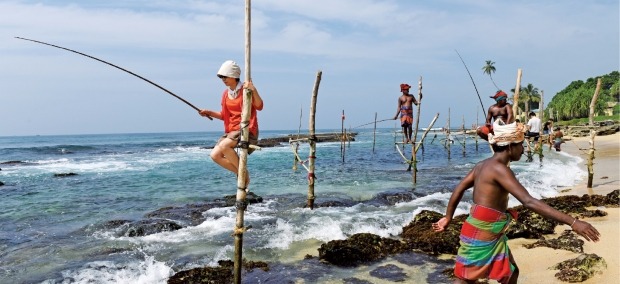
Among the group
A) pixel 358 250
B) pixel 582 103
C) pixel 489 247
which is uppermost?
pixel 582 103

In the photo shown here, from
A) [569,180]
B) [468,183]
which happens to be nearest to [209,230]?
[468,183]

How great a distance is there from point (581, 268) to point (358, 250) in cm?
345

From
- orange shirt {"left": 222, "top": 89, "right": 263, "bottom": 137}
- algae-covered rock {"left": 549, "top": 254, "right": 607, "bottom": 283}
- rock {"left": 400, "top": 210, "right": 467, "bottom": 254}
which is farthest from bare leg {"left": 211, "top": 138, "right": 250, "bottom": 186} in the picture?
algae-covered rock {"left": 549, "top": 254, "right": 607, "bottom": 283}

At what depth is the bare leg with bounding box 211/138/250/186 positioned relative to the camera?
5.63 m

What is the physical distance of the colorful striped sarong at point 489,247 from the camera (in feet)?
11.8

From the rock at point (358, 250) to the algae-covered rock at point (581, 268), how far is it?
290 centimetres

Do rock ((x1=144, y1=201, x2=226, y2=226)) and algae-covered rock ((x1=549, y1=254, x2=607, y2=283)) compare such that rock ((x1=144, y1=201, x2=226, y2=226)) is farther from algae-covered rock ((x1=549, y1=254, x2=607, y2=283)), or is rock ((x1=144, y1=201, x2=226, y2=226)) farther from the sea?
algae-covered rock ((x1=549, y1=254, x2=607, y2=283))

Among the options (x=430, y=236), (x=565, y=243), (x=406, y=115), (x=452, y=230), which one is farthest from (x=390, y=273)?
(x=406, y=115)

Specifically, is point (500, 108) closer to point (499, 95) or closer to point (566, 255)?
point (499, 95)

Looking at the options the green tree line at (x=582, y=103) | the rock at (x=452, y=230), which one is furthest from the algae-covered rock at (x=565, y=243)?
the green tree line at (x=582, y=103)

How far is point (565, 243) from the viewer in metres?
7.35

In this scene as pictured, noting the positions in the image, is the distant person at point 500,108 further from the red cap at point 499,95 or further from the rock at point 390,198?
the rock at point 390,198

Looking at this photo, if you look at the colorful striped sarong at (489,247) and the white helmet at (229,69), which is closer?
the colorful striped sarong at (489,247)

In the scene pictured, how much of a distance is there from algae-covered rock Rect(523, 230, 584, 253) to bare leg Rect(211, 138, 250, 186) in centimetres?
534
